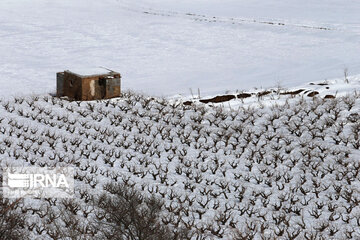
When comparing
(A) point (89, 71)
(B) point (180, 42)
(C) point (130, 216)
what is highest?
(B) point (180, 42)

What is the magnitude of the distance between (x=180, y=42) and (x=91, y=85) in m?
11.1

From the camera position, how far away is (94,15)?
105 ft

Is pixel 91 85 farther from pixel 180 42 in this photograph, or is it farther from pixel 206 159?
pixel 180 42

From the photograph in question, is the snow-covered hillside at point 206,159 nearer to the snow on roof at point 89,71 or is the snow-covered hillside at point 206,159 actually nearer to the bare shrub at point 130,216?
the bare shrub at point 130,216

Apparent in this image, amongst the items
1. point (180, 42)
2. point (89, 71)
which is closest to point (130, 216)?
point (89, 71)

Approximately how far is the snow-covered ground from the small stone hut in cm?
172

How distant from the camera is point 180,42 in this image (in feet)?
82.2

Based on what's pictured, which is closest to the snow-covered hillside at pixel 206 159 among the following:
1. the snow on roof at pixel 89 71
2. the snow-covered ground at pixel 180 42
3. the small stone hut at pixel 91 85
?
the small stone hut at pixel 91 85

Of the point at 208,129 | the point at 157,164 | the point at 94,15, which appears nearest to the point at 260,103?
the point at 208,129

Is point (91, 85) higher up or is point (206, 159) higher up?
point (91, 85)

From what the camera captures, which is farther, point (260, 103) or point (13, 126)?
point (260, 103)

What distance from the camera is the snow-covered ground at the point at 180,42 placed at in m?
18.6

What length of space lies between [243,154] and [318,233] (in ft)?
10.4

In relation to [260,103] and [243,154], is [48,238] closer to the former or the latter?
[243,154]
